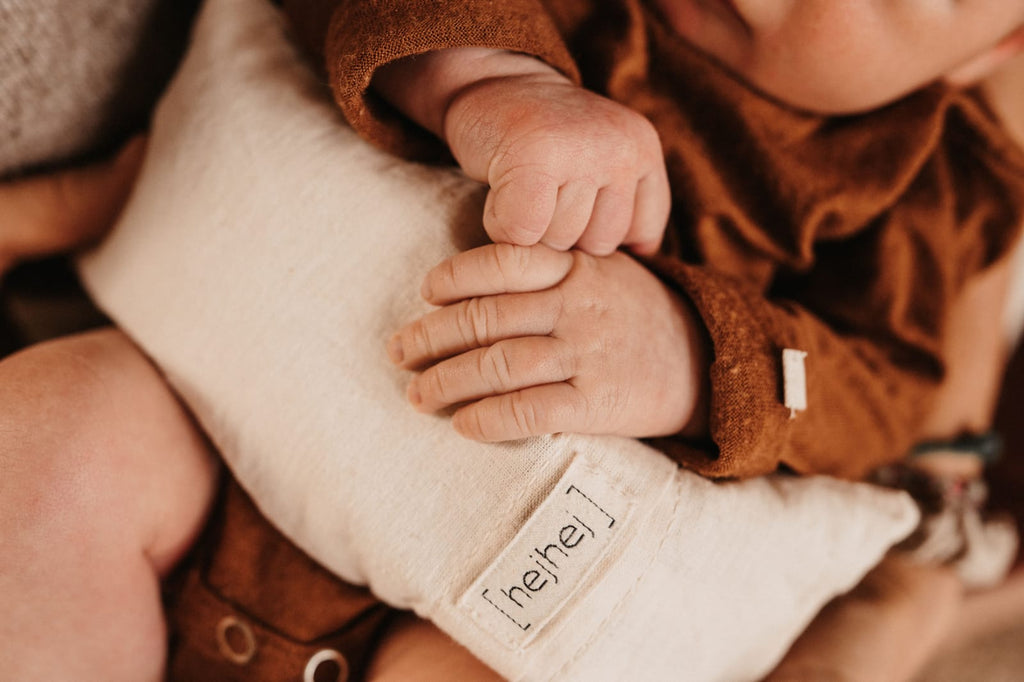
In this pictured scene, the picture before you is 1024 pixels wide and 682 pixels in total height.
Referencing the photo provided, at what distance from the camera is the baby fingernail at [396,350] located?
1.55 ft

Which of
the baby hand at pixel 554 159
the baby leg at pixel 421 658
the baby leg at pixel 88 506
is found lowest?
the baby leg at pixel 421 658

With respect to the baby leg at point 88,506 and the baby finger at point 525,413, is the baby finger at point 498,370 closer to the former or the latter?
the baby finger at point 525,413

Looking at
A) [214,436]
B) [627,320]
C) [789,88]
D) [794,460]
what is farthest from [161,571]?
[789,88]

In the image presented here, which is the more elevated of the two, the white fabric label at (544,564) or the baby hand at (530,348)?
the baby hand at (530,348)

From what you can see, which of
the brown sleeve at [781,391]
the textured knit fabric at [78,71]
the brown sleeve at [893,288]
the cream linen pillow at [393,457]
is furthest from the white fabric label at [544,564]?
the textured knit fabric at [78,71]

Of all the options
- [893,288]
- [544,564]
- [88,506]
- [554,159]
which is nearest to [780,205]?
[893,288]

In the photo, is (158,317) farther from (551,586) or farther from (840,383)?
(840,383)

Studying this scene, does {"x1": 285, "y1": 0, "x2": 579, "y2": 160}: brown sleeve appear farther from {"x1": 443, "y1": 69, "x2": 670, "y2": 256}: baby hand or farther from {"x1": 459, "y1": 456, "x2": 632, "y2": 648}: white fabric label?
{"x1": 459, "y1": 456, "x2": 632, "y2": 648}: white fabric label

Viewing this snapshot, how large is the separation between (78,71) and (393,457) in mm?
482

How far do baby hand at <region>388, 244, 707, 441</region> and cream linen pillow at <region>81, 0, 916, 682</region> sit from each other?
2 centimetres

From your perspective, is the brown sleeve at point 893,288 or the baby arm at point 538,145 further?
the brown sleeve at point 893,288

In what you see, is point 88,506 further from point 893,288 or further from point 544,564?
point 893,288

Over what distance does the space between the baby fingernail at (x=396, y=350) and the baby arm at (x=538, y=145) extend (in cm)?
10

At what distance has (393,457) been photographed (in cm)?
48
